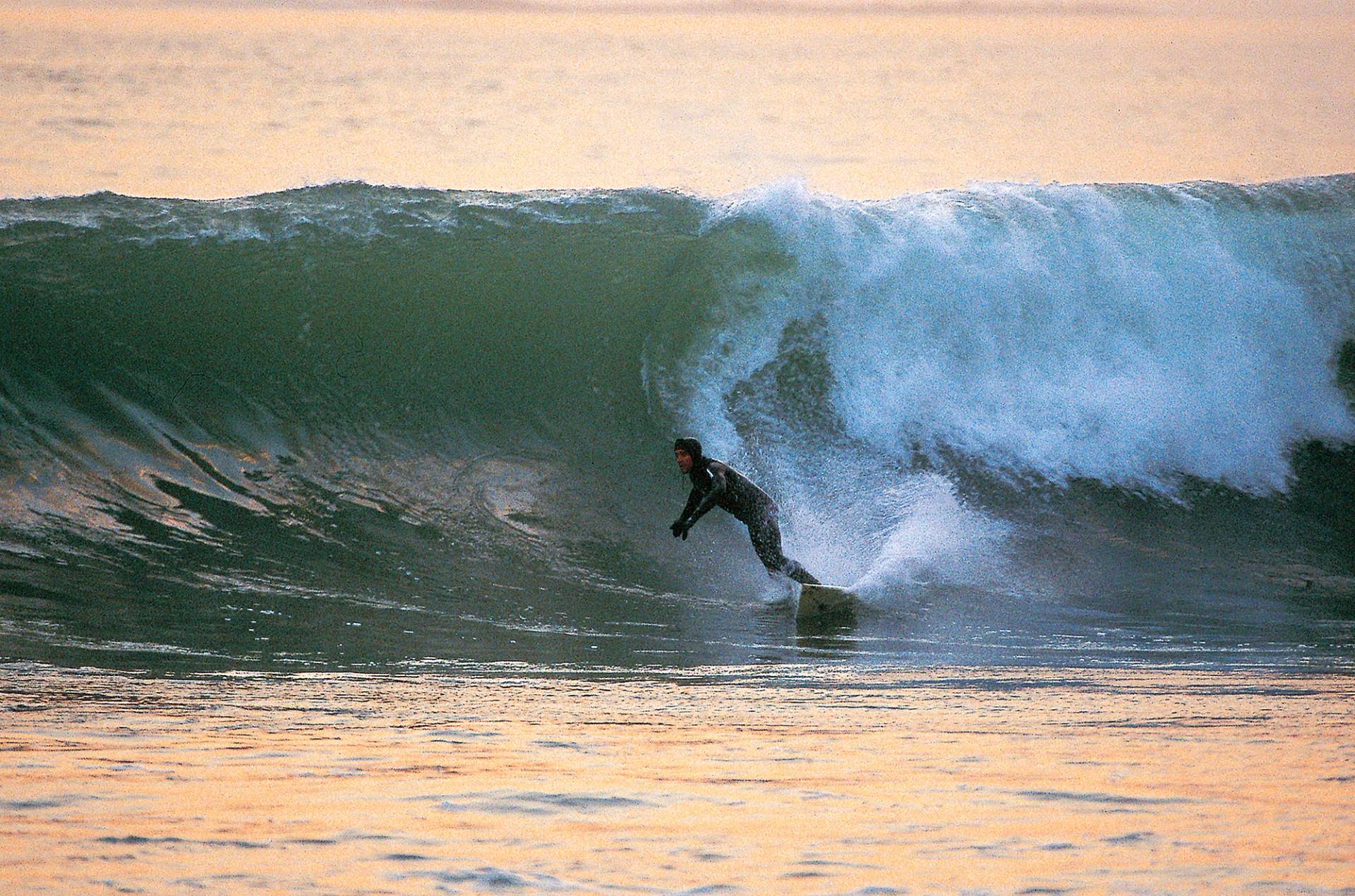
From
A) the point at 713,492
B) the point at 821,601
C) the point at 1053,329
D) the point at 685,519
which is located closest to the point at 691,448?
the point at 713,492

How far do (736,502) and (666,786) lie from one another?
4.72m

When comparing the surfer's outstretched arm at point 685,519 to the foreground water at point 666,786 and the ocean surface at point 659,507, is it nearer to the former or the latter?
the ocean surface at point 659,507

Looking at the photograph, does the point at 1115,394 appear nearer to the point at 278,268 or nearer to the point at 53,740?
the point at 278,268

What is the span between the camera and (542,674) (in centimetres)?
788

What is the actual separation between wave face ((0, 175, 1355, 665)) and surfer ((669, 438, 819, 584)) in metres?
0.30

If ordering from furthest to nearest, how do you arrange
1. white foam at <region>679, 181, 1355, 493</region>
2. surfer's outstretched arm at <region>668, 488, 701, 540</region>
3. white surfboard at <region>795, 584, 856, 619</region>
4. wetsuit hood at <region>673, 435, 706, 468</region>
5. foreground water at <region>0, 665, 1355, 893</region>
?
white foam at <region>679, 181, 1355, 493</region>, wetsuit hood at <region>673, 435, 706, 468</region>, surfer's outstretched arm at <region>668, 488, 701, 540</region>, white surfboard at <region>795, 584, 856, 619</region>, foreground water at <region>0, 665, 1355, 893</region>

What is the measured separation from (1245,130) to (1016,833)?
2006 centimetres

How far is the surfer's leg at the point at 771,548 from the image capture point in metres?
10.1

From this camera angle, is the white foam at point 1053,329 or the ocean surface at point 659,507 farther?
the white foam at point 1053,329

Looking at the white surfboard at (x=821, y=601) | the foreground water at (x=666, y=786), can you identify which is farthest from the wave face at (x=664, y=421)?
the foreground water at (x=666, y=786)

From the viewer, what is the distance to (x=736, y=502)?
10336 millimetres

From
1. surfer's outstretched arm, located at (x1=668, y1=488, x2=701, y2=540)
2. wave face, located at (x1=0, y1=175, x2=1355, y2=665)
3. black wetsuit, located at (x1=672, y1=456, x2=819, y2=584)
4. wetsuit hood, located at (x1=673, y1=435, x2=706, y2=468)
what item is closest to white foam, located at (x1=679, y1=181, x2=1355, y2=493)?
wave face, located at (x1=0, y1=175, x2=1355, y2=665)

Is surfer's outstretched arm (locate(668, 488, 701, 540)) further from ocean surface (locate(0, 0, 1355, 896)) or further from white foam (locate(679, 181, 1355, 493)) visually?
white foam (locate(679, 181, 1355, 493))

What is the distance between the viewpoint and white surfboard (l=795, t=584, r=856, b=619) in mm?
9578
